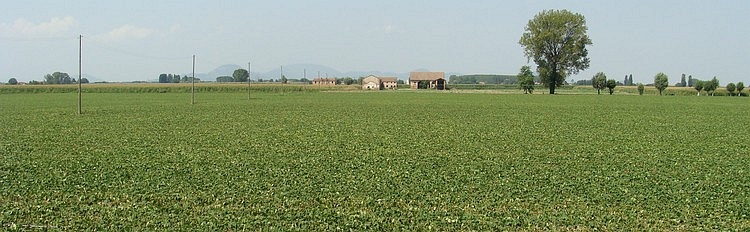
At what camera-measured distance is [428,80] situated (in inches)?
5891

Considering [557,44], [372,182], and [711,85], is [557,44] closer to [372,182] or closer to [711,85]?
[711,85]

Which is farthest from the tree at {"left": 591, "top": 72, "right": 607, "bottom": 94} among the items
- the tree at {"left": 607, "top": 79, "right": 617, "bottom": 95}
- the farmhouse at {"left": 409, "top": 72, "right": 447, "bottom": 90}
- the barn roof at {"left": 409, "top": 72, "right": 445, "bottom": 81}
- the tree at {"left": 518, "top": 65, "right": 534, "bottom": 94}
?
the barn roof at {"left": 409, "top": 72, "right": 445, "bottom": 81}

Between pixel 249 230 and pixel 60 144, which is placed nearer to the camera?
pixel 249 230

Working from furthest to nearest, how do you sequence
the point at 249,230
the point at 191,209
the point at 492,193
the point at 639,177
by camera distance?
1. the point at 639,177
2. the point at 492,193
3. the point at 191,209
4. the point at 249,230

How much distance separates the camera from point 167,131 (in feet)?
76.9

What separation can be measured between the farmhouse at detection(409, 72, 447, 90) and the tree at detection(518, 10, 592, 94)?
1809 inches

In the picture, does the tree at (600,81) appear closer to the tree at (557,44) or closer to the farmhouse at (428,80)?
the tree at (557,44)

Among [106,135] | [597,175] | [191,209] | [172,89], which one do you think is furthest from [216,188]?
[172,89]

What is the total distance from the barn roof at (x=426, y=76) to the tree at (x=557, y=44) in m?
56.5

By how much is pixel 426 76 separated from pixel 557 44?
66.0 metres

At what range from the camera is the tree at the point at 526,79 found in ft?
331

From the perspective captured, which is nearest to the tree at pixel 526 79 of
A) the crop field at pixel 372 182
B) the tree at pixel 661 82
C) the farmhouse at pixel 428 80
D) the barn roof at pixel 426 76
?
the tree at pixel 661 82

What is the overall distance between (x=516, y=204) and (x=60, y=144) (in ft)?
47.6

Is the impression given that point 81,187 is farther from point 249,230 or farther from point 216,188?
point 249,230
